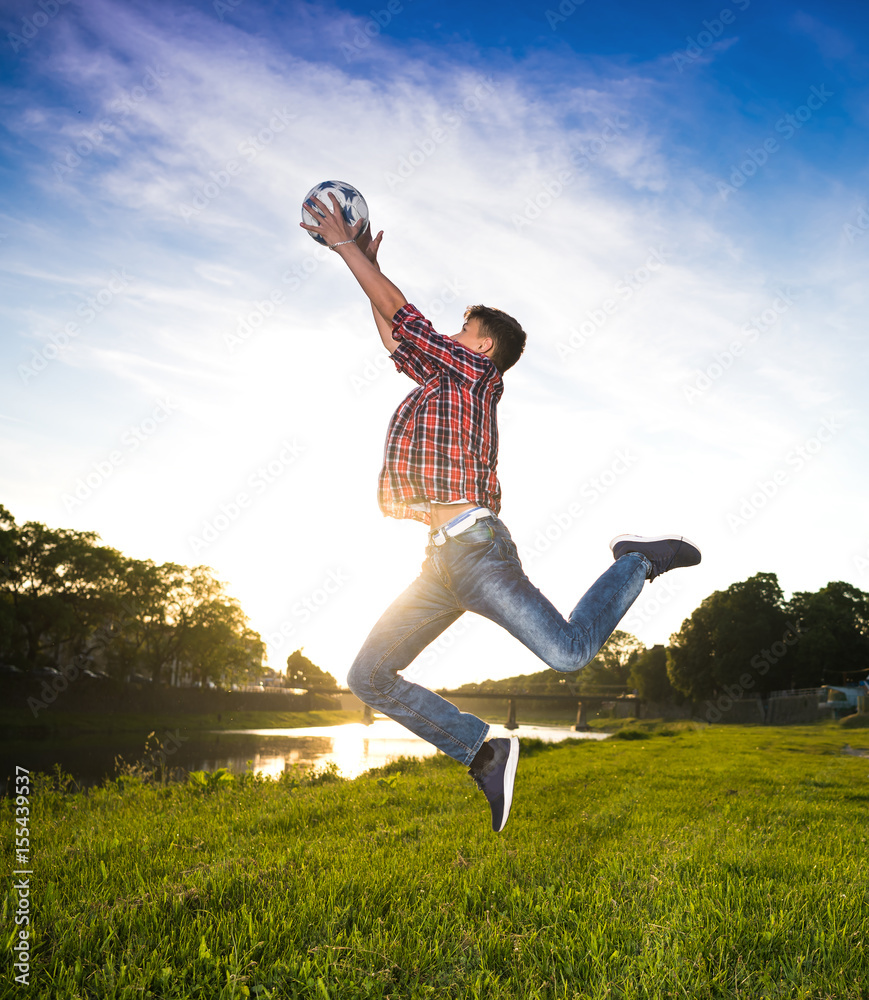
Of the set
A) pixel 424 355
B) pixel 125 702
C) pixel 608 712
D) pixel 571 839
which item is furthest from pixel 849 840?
pixel 608 712

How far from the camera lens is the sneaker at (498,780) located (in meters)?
3.65

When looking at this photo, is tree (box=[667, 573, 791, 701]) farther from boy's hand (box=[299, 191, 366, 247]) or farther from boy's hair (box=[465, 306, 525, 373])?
boy's hand (box=[299, 191, 366, 247])

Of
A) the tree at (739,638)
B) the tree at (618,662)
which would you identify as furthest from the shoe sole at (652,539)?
the tree at (618,662)

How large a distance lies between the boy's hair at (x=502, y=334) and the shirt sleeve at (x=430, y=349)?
289mm

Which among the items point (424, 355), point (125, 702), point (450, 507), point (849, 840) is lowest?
point (125, 702)

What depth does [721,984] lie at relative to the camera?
230cm

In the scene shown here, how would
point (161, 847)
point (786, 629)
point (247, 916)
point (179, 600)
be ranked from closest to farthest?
point (247, 916) → point (161, 847) → point (179, 600) → point (786, 629)

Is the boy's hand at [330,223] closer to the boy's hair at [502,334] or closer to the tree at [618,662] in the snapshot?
the boy's hair at [502,334]

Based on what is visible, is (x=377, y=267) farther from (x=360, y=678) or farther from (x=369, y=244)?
(x=360, y=678)

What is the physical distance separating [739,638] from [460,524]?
221 ft

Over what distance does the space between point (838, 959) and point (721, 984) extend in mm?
622

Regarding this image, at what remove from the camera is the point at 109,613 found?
1923 inches

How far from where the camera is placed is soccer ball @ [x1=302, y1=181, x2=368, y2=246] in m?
3.75

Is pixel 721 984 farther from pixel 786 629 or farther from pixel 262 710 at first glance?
pixel 262 710
